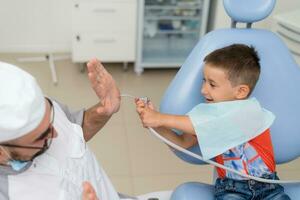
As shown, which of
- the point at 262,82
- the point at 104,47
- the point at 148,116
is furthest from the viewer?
the point at 104,47

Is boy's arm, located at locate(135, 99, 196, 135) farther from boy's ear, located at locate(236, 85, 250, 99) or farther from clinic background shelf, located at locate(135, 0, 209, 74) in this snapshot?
clinic background shelf, located at locate(135, 0, 209, 74)

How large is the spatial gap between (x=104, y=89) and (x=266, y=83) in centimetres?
54

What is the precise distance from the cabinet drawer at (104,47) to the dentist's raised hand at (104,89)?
182 cm

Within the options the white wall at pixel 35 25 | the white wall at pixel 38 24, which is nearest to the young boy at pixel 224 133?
the white wall at pixel 38 24

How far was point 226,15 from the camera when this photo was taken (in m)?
3.19

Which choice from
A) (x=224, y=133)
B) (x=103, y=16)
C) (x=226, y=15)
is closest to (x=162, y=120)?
(x=224, y=133)

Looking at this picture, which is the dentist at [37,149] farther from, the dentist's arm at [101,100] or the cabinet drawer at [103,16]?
the cabinet drawer at [103,16]

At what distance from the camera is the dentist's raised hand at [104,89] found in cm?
133

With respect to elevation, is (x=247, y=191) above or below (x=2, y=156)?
below

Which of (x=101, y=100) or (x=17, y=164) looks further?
(x=101, y=100)

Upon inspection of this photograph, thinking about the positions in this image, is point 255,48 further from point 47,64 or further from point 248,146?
point 47,64

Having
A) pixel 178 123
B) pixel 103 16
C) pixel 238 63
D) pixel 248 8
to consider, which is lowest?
pixel 103 16

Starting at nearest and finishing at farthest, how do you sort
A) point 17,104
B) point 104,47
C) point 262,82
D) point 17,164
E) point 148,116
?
point 17,104 < point 17,164 < point 148,116 < point 262,82 < point 104,47

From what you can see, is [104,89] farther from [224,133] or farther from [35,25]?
[35,25]
